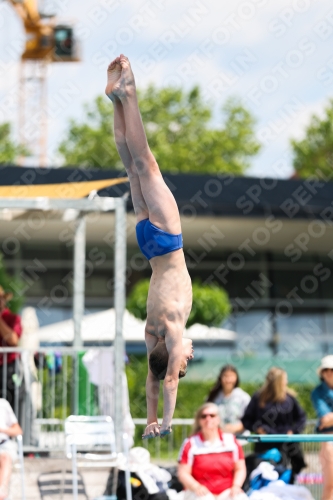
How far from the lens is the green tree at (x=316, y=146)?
31.0 meters

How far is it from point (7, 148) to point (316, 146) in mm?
11669

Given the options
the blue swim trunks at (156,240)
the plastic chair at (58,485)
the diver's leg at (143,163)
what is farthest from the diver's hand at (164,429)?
the plastic chair at (58,485)

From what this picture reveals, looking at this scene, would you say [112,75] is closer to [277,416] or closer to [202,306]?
[277,416]

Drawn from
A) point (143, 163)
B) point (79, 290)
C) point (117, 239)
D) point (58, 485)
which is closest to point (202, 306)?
point (79, 290)

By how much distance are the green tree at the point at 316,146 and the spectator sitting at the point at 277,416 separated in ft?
77.9

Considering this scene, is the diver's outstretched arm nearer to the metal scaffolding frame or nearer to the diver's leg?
the diver's leg

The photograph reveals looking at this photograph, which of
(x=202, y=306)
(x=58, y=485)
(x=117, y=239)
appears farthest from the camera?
(x=202, y=306)

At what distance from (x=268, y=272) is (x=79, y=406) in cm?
1094

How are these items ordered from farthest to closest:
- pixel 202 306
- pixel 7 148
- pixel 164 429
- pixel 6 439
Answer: pixel 7 148, pixel 202 306, pixel 6 439, pixel 164 429

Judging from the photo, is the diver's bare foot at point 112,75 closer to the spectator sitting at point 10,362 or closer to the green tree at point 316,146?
the spectator sitting at point 10,362

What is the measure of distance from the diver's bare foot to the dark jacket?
4005 mm

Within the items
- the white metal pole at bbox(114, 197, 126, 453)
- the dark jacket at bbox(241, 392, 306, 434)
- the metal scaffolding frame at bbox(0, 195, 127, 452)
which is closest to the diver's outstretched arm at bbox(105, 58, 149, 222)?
the metal scaffolding frame at bbox(0, 195, 127, 452)

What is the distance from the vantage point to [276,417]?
25.2 ft

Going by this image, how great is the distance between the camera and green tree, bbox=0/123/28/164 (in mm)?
29562
